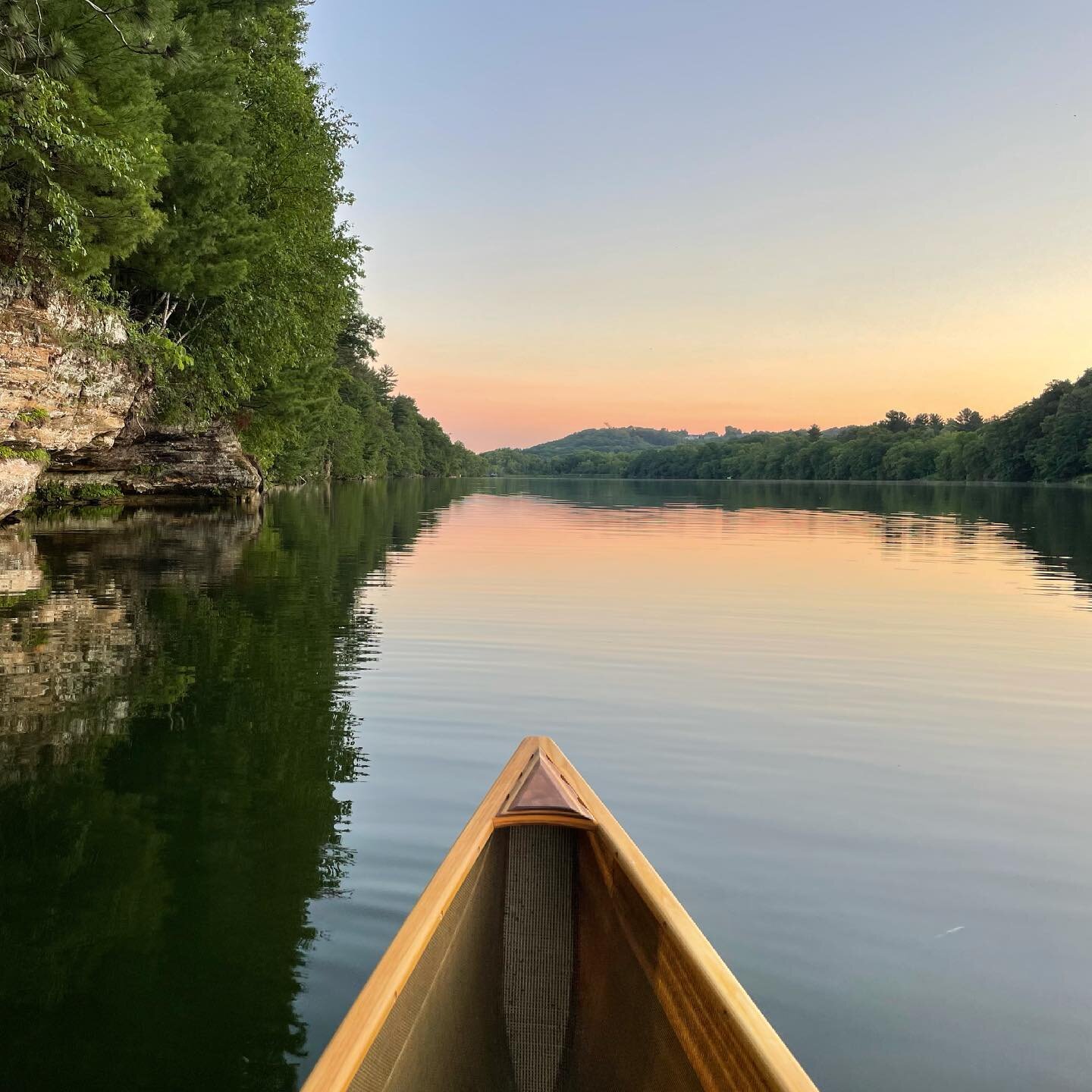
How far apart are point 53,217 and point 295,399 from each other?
18.8 meters

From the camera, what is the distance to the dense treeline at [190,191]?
14531 millimetres

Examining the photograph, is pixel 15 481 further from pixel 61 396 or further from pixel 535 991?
pixel 535 991

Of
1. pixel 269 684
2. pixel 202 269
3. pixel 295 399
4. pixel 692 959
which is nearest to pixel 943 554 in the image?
pixel 269 684

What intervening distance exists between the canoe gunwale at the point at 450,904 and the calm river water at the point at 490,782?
95cm

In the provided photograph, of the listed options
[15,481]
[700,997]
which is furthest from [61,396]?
[700,997]

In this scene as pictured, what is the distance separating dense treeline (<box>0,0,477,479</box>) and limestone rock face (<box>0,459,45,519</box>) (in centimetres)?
401

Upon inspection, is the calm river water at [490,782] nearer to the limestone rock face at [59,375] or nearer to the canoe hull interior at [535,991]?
the canoe hull interior at [535,991]

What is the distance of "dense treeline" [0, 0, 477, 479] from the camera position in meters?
14.5

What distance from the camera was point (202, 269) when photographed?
2442 centimetres

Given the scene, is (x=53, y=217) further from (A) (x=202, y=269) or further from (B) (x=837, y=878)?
(B) (x=837, y=878)

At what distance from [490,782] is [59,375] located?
57.8ft

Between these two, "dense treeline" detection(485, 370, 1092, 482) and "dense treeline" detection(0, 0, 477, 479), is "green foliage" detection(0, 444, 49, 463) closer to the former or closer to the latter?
"dense treeline" detection(0, 0, 477, 479)

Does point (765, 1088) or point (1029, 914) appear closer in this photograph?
point (765, 1088)

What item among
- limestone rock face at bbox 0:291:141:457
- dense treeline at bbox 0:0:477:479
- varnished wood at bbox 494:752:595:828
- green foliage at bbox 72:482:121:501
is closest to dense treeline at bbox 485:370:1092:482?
dense treeline at bbox 0:0:477:479
